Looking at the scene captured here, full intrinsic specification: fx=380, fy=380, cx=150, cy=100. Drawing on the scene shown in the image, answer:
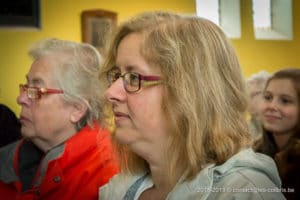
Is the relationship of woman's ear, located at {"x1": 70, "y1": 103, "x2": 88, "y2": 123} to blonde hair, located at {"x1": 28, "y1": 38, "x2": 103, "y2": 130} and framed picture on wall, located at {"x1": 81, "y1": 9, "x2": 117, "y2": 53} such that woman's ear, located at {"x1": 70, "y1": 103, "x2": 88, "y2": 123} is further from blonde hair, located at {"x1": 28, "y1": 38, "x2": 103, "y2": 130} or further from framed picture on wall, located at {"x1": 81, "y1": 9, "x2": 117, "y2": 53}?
framed picture on wall, located at {"x1": 81, "y1": 9, "x2": 117, "y2": 53}

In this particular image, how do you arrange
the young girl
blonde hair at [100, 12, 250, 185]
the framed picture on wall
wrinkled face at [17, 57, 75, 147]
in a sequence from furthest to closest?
the framed picture on wall, wrinkled face at [17, 57, 75, 147], the young girl, blonde hair at [100, 12, 250, 185]

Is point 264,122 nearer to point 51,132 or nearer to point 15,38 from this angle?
point 51,132

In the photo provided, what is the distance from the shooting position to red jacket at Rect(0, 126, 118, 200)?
3.49ft

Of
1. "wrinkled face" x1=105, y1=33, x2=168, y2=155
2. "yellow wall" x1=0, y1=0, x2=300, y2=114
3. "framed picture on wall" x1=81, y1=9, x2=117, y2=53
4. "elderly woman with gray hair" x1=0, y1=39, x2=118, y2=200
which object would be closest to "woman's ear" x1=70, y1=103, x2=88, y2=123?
"elderly woman with gray hair" x1=0, y1=39, x2=118, y2=200

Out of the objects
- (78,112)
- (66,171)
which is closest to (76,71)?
(78,112)

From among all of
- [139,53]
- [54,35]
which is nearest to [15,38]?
[54,35]

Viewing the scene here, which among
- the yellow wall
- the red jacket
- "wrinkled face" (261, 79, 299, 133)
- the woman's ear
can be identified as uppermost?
the yellow wall

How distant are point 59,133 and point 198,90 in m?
0.60

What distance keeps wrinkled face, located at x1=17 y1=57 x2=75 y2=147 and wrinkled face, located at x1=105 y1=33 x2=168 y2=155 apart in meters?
0.45

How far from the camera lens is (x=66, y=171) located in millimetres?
1074

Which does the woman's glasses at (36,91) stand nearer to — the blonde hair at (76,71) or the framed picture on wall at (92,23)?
the blonde hair at (76,71)

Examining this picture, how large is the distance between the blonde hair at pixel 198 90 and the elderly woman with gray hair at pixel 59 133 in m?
0.42

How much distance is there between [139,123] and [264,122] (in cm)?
36

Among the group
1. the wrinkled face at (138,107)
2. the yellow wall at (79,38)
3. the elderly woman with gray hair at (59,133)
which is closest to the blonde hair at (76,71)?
the elderly woman with gray hair at (59,133)
